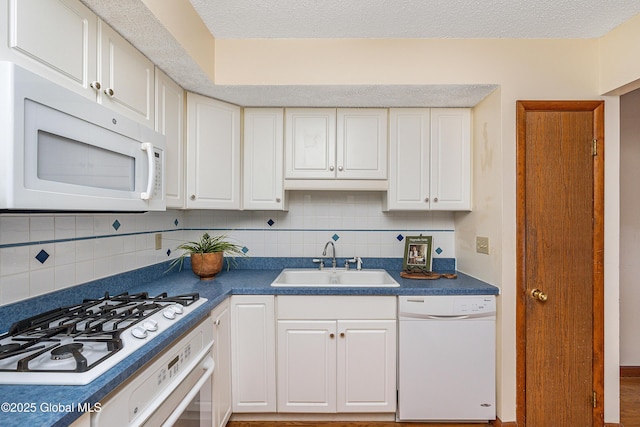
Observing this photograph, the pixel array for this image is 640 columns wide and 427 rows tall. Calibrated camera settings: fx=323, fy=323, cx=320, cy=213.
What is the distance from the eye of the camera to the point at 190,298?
5.16 ft

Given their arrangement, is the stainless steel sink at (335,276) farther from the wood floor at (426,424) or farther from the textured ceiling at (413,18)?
the textured ceiling at (413,18)

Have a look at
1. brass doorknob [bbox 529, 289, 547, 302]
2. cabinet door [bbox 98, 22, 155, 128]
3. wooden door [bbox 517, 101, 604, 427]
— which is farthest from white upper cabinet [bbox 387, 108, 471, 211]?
cabinet door [bbox 98, 22, 155, 128]

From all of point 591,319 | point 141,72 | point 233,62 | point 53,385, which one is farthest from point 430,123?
point 53,385

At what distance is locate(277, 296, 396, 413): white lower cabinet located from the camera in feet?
6.39

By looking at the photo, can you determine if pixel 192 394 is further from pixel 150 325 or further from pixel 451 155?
pixel 451 155

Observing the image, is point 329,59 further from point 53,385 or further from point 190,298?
point 53,385

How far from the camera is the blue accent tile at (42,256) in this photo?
4.30ft

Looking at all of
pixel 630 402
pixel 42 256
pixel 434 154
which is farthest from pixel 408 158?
pixel 630 402

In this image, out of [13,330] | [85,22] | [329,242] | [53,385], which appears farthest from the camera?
[329,242]

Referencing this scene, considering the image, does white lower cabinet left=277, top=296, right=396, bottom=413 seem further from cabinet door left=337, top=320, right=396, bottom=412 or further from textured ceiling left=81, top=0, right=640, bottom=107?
textured ceiling left=81, top=0, right=640, bottom=107

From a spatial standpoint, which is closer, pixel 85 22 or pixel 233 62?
pixel 85 22

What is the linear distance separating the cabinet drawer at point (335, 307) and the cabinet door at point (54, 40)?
4.65ft

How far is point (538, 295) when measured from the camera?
1874mm

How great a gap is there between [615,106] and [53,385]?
2874 millimetres
